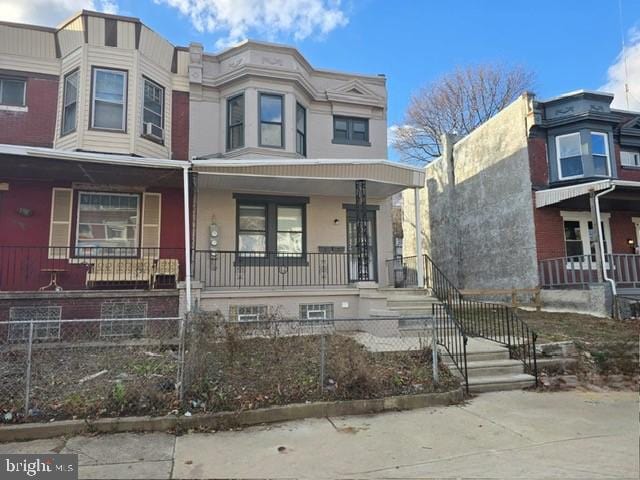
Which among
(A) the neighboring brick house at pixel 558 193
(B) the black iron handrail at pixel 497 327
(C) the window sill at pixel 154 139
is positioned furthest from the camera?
(A) the neighboring brick house at pixel 558 193

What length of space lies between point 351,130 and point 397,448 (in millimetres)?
10859

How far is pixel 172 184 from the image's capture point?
36.6 ft

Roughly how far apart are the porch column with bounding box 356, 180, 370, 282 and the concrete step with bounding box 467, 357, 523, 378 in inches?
150

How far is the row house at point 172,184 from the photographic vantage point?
377 inches

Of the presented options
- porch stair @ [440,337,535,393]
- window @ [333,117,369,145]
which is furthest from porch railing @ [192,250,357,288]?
porch stair @ [440,337,535,393]

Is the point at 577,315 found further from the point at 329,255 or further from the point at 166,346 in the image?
the point at 166,346

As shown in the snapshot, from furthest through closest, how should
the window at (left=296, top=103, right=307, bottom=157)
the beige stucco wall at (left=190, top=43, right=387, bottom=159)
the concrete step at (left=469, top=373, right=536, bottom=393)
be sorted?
the window at (left=296, top=103, right=307, bottom=157) → the beige stucco wall at (left=190, top=43, right=387, bottom=159) → the concrete step at (left=469, top=373, right=536, bottom=393)

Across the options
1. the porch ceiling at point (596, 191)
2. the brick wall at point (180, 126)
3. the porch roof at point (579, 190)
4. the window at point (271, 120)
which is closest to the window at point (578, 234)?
the porch ceiling at point (596, 191)

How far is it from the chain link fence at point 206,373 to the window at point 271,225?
15.3 ft

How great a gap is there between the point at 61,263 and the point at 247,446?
8.44 meters

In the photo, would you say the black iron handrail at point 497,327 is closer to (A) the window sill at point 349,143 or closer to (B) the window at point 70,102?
(A) the window sill at point 349,143

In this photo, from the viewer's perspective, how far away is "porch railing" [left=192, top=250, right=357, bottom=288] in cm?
1104

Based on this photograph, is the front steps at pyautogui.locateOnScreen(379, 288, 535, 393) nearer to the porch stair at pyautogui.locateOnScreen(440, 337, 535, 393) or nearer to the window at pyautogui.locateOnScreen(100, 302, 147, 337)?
the porch stair at pyautogui.locateOnScreen(440, 337, 535, 393)

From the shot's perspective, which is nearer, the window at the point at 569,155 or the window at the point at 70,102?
the window at the point at 70,102
